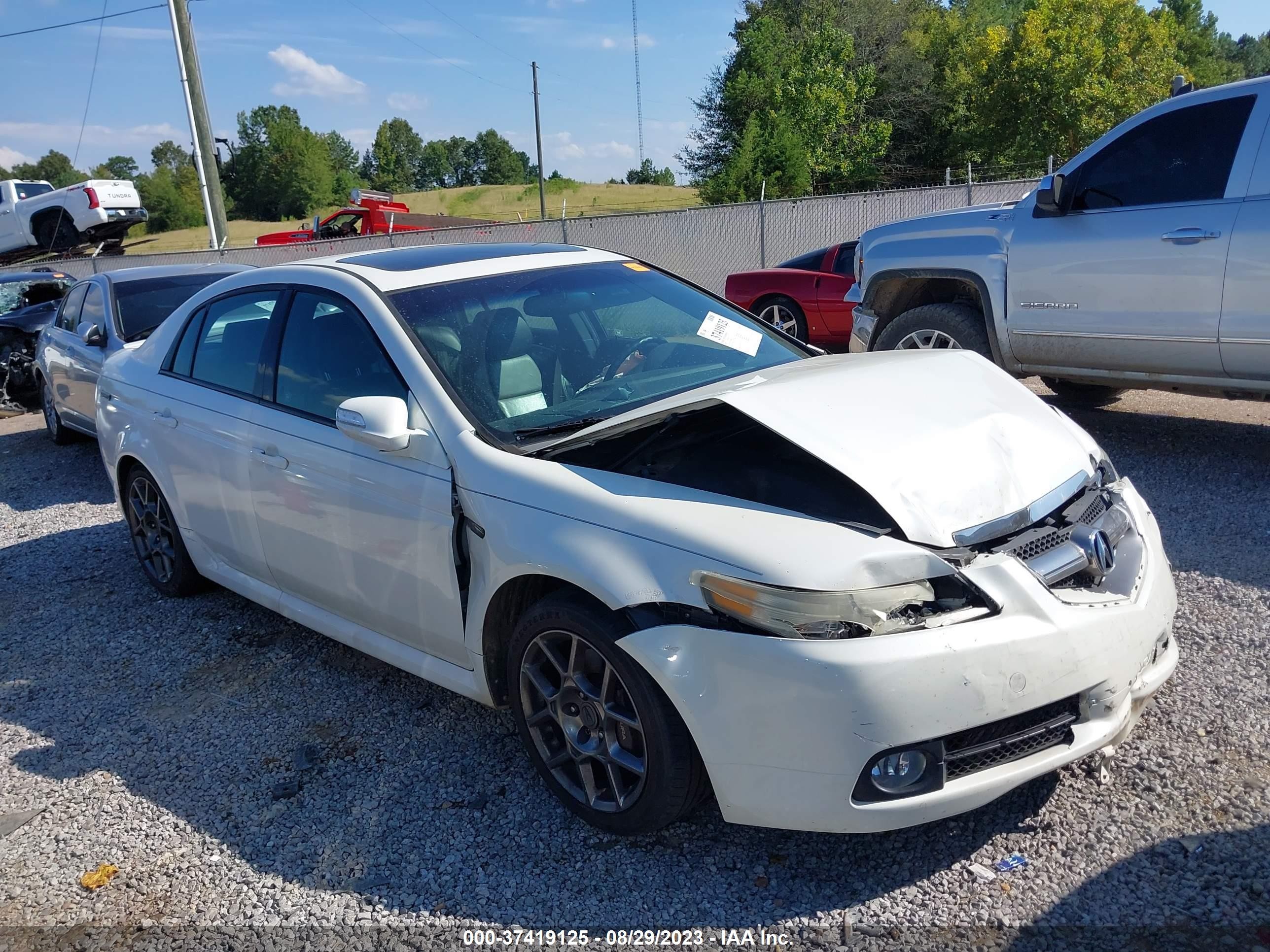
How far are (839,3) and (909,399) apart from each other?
51448mm

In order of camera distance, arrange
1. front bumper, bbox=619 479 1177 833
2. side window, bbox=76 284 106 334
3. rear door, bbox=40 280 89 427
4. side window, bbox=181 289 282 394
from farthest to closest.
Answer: rear door, bbox=40 280 89 427
side window, bbox=76 284 106 334
side window, bbox=181 289 282 394
front bumper, bbox=619 479 1177 833

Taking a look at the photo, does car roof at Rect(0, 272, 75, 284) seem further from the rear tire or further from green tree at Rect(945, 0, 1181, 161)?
green tree at Rect(945, 0, 1181, 161)

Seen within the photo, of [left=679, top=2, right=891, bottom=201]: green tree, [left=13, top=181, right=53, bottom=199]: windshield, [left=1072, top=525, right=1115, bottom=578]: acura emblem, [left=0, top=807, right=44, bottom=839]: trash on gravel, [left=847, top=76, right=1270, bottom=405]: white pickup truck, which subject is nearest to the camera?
[left=1072, top=525, right=1115, bottom=578]: acura emblem

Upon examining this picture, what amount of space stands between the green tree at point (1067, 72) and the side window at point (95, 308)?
38.9 meters

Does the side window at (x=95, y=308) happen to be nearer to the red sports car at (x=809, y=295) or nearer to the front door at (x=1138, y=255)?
the red sports car at (x=809, y=295)

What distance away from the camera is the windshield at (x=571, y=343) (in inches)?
130

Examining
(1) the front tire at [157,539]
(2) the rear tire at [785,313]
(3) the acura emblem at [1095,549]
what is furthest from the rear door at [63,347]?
(3) the acura emblem at [1095,549]

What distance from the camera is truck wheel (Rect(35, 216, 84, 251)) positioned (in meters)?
25.4

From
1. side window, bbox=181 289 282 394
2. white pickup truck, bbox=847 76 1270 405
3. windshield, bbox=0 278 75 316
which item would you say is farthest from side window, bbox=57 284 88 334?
white pickup truck, bbox=847 76 1270 405

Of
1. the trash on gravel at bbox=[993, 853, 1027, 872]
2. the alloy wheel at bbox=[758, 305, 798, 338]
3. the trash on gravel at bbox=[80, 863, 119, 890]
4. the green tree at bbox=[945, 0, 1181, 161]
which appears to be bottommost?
the trash on gravel at bbox=[80, 863, 119, 890]

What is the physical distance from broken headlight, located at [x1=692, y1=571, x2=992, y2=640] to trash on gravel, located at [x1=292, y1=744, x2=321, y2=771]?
5.87ft

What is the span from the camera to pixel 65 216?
2520cm

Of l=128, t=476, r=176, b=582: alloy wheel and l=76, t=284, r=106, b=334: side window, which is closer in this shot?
l=128, t=476, r=176, b=582: alloy wheel

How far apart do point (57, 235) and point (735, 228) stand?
18831 millimetres
